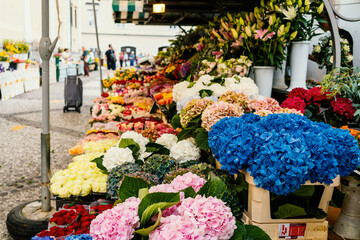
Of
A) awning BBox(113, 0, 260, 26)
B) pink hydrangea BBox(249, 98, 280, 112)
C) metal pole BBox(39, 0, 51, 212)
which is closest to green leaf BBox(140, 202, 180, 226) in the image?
pink hydrangea BBox(249, 98, 280, 112)

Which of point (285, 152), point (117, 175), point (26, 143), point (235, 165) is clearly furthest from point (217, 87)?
point (26, 143)

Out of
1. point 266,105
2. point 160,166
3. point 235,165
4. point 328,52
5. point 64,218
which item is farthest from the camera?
point 328,52

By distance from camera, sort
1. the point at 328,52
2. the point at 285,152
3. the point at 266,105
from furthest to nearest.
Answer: the point at 328,52 < the point at 266,105 < the point at 285,152

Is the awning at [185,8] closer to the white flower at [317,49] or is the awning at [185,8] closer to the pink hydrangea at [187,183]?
the white flower at [317,49]

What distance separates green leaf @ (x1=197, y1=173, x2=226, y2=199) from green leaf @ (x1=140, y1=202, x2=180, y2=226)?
20 centimetres

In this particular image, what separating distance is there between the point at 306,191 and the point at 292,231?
19 centimetres

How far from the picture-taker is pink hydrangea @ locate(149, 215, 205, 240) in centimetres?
109

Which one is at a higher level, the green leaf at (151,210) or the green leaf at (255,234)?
the green leaf at (151,210)

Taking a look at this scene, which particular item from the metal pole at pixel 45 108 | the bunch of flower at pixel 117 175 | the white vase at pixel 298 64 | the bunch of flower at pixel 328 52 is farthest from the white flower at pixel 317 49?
the metal pole at pixel 45 108

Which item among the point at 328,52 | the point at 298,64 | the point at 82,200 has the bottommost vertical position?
the point at 82,200

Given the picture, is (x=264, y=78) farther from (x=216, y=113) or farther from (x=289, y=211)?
(x=289, y=211)

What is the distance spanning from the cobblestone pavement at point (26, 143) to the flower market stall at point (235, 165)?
51.3 inches

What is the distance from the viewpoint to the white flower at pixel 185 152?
2115 mm

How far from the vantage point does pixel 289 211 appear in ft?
4.96
